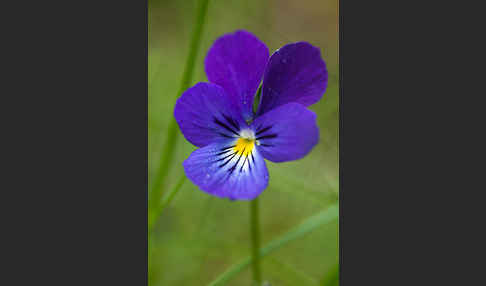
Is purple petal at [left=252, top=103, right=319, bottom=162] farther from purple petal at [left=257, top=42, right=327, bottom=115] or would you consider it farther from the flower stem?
the flower stem

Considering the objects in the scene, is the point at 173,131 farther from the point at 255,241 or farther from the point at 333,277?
the point at 333,277

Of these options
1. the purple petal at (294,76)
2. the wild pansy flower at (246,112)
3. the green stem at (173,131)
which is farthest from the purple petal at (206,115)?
the green stem at (173,131)

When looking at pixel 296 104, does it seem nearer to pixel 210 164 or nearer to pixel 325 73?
pixel 325 73

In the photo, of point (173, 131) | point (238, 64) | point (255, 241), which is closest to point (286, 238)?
point (255, 241)

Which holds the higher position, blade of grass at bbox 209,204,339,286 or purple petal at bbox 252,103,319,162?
purple petal at bbox 252,103,319,162

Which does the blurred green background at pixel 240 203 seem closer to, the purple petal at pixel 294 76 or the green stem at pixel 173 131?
the green stem at pixel 173 131

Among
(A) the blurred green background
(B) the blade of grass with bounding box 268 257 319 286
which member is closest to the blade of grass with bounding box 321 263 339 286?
(A) the blurred green background

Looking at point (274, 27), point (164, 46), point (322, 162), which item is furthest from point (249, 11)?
point (322, 162)
